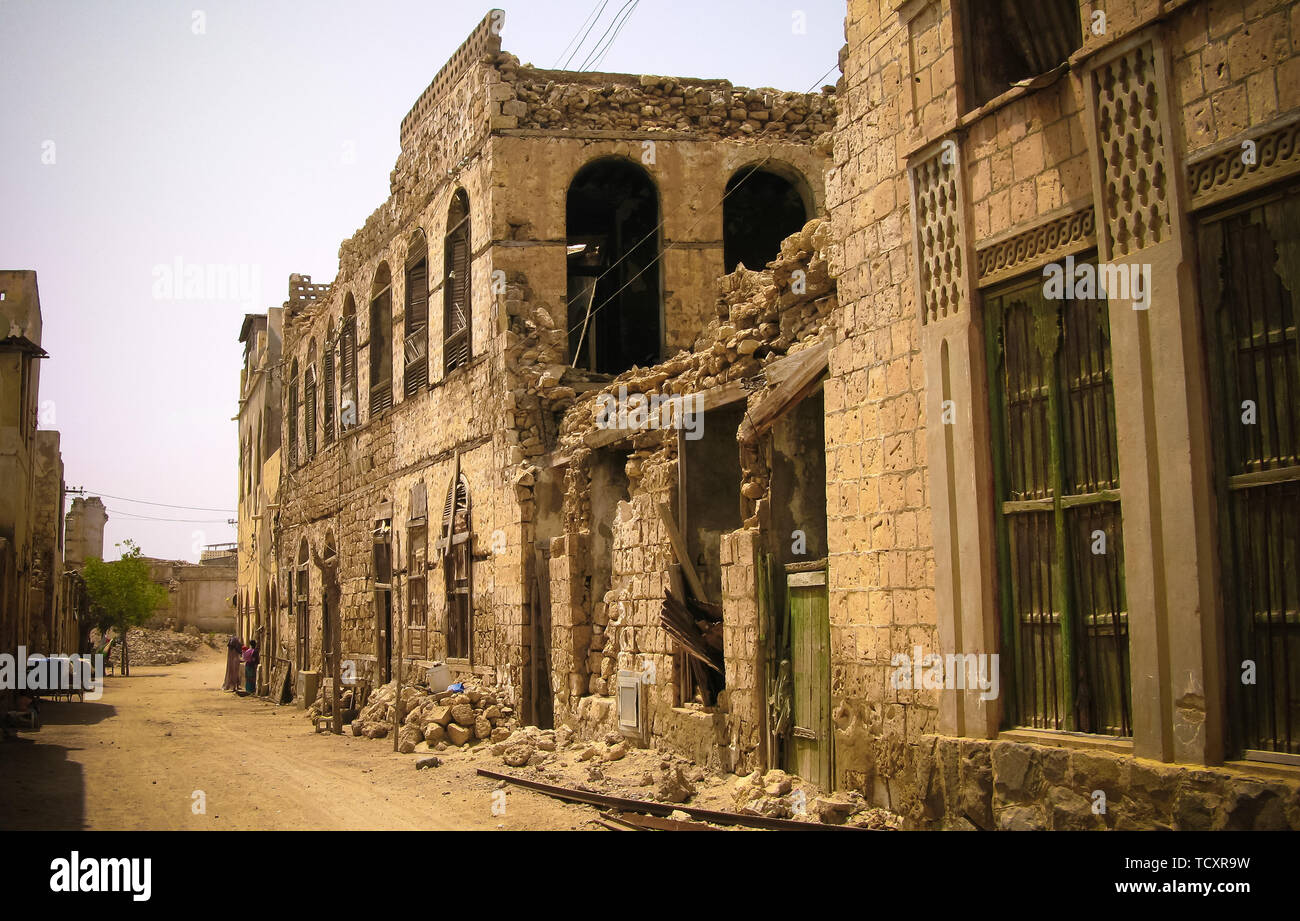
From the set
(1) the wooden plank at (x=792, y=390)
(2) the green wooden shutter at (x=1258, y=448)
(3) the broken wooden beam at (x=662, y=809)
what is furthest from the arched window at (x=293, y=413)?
(2) the green wooden shutter at (x=1258, y=448)

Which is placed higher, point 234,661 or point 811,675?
point 811,675

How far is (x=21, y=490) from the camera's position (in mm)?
16250

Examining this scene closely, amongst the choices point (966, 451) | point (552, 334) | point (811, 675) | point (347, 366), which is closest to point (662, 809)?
point (811, 675)

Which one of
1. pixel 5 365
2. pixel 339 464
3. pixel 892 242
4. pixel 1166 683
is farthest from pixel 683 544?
pixel 339 464

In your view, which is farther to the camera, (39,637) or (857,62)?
(39,637)

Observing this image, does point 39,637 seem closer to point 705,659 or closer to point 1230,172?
point 705,659

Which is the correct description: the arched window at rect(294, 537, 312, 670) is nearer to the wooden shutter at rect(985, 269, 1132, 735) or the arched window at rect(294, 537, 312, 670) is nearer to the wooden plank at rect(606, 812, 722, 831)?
the wooden plank at rect(606, 812, 722, 831)

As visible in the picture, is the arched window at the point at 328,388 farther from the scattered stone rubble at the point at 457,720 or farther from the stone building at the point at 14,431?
the scattered stone rubble at the point at 457,720

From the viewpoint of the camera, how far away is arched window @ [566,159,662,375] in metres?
16.0

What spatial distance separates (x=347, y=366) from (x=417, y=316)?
4.64 metres

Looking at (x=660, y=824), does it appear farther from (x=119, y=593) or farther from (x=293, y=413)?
(x=119, y=593)

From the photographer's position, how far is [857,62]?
8.00 meters

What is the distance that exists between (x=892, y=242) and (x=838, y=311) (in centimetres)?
70

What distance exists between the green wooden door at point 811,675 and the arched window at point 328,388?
1604cm
